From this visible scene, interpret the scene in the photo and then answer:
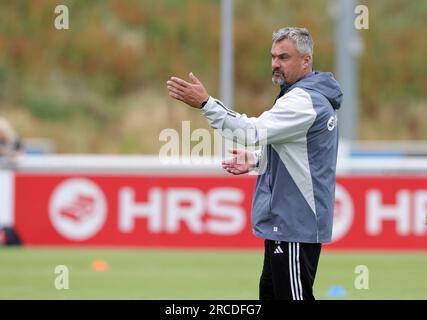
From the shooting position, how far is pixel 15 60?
37.2 m

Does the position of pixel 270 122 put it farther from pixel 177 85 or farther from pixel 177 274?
pixel 177 274

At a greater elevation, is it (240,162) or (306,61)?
(306,61)

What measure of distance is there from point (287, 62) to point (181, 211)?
9253mm

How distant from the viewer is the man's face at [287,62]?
7.18 m

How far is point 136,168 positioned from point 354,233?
3.54 m

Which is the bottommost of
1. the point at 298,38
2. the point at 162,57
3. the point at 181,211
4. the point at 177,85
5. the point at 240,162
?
the point at 181,211

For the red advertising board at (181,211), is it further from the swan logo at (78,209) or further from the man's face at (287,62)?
the man's face at (287,62)

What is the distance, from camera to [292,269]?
7105 millimetres

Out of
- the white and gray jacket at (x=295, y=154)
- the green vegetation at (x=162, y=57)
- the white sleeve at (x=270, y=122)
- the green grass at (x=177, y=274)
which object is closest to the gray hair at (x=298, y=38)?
the white and gray jacket at (x=295, y=154)

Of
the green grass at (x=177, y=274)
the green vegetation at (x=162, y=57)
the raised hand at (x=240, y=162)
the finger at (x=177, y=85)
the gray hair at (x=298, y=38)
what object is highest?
the green vegetation at (x=162, y=57)

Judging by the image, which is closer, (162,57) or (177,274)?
(177,274)

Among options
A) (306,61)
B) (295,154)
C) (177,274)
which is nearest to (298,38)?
(306,61)

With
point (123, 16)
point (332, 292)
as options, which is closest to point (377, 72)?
point (123, 16)

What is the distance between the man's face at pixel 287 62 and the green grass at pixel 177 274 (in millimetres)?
4626
